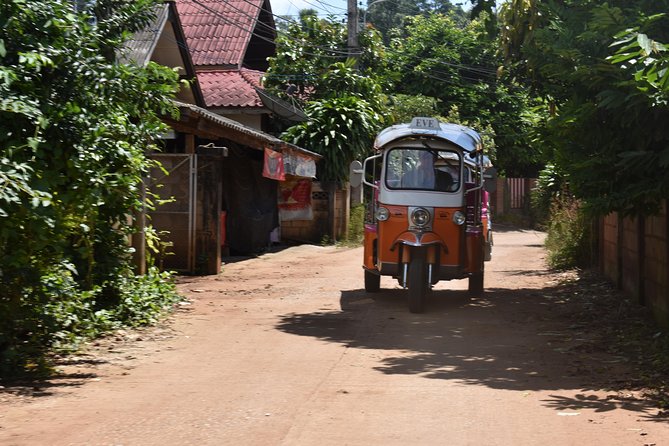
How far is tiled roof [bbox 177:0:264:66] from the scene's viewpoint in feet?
95.0

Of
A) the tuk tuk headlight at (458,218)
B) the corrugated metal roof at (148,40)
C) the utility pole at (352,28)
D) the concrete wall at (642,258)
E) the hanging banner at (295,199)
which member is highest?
the utility pole at (352,28)

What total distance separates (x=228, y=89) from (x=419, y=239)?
15428 millimetres

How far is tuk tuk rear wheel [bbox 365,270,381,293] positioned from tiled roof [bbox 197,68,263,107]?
40.8 feet

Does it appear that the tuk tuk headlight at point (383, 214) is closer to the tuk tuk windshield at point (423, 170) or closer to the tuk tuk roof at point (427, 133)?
the tuk tuk windshield at point (423, 170)

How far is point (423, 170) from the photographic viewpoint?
12.7 m

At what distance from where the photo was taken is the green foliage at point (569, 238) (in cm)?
1773

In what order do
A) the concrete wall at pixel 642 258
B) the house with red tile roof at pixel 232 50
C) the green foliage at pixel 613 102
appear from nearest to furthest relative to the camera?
the green foliage at pixel 613 102 → the concrete wall at pixel 642 258 → the house with red tile roof at pixel 232 50

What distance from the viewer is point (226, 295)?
44.5 ft

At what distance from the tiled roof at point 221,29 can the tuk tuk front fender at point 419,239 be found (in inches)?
686

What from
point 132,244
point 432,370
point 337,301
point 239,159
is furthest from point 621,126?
point 239,159

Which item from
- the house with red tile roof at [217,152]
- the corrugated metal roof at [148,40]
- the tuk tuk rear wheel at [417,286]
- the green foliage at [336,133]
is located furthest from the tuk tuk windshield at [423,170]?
the green foliage at [336,133]

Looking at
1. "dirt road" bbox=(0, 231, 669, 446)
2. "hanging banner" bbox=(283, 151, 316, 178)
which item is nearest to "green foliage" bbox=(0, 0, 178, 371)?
"dirt road" bbox=(0, 231, 669, 446)

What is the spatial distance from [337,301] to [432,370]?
16.4 feet

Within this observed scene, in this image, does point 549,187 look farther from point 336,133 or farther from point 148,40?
point 148,40
